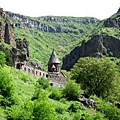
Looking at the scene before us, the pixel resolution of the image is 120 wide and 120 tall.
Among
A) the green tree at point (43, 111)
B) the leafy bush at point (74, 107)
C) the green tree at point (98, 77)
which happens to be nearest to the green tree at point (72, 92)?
the leafy bush at point (74, 107)

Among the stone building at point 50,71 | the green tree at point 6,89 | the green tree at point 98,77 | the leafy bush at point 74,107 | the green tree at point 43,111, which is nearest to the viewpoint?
the green tree at point 43,111

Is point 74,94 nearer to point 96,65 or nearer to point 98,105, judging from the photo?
point 98,105

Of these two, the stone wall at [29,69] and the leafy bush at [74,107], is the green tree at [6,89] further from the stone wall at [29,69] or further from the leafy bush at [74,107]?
the stone wall at [29,69]

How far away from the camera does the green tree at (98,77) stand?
89438 mm

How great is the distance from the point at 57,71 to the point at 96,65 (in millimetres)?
39807

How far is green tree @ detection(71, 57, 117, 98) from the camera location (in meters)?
89.4

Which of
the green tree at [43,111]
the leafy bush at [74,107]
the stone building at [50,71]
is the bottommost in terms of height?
the stone building at [50,71]

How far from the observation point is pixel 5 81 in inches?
2044

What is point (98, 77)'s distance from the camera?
294ft

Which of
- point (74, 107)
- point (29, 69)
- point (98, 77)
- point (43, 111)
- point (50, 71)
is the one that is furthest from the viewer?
point (50, 71)

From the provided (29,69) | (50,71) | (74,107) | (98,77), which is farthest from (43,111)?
(50,71)

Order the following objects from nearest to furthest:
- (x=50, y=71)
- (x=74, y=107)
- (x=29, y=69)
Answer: (x=74, y=107)
(x=29, y=69)
(x=50, y=71)

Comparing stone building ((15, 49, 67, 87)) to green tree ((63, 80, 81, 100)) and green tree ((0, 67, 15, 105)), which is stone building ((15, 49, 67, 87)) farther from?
green tree ((0, 67, 15, 105))

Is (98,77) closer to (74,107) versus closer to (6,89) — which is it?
(74,107)
